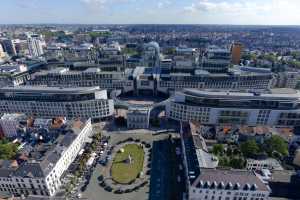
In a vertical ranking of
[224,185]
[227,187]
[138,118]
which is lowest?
[138,118]

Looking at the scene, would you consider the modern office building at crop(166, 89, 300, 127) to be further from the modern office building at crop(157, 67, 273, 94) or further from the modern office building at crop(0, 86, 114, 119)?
the modern office building at crop(0, 86, 114, 119)

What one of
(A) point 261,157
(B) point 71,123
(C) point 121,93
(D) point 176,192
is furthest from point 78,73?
(A) point 261,157

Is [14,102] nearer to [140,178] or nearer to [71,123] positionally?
[71,123]

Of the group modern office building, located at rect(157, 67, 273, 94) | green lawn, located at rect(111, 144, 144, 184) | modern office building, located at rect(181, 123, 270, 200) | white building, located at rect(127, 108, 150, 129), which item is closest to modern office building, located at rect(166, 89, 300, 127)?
white building, located at rect(127, 108, 150, 129)

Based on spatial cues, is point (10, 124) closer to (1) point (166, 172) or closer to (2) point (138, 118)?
(2) point (138, 118)

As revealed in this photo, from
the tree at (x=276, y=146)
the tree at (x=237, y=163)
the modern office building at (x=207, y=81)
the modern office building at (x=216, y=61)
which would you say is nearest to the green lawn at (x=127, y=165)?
the tree at (x=237, y=163)

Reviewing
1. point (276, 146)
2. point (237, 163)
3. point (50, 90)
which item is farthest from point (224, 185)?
point (50, 90)

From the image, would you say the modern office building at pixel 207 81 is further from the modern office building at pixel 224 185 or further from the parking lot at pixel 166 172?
the modern office building at pixel 224 185
